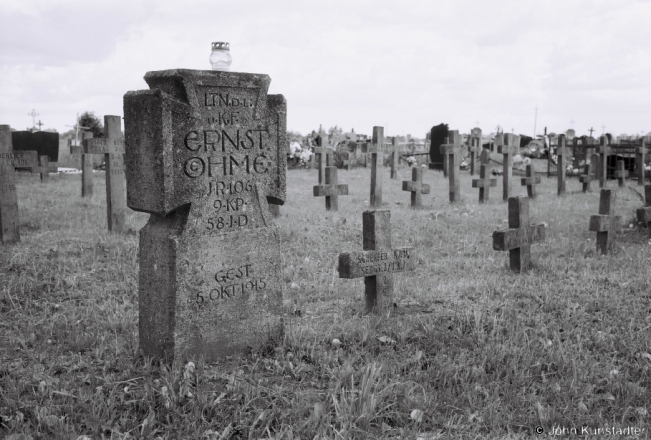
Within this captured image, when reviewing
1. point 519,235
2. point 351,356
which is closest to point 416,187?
point 519,235

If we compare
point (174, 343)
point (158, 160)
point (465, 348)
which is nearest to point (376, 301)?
point (465, 348)

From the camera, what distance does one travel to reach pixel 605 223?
26.4ft

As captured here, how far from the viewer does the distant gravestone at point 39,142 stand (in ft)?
67.8

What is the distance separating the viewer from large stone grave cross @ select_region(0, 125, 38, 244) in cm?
816

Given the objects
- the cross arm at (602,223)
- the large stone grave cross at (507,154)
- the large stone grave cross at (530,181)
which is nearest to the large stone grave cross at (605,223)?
the cross arm at (602,223)

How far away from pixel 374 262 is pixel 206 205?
1.90 m

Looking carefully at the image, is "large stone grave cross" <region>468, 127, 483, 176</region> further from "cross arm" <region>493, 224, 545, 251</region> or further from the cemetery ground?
"cross arm" <region>493, 224, 545, 251</region>

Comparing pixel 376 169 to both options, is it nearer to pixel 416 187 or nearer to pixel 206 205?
pixel 416 187

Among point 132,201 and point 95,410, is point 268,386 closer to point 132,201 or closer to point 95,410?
point 95,410

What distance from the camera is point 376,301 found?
215 inches

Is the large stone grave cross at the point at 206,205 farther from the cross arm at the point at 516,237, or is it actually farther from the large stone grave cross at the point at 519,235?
the large stone grave cross at the point at 519,235

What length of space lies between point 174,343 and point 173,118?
1.47 m

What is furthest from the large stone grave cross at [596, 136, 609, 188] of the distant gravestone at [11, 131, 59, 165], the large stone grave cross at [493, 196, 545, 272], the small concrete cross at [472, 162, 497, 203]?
the distant gravestone at [11, 131, 59, 165]

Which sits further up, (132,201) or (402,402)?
(132,201)
